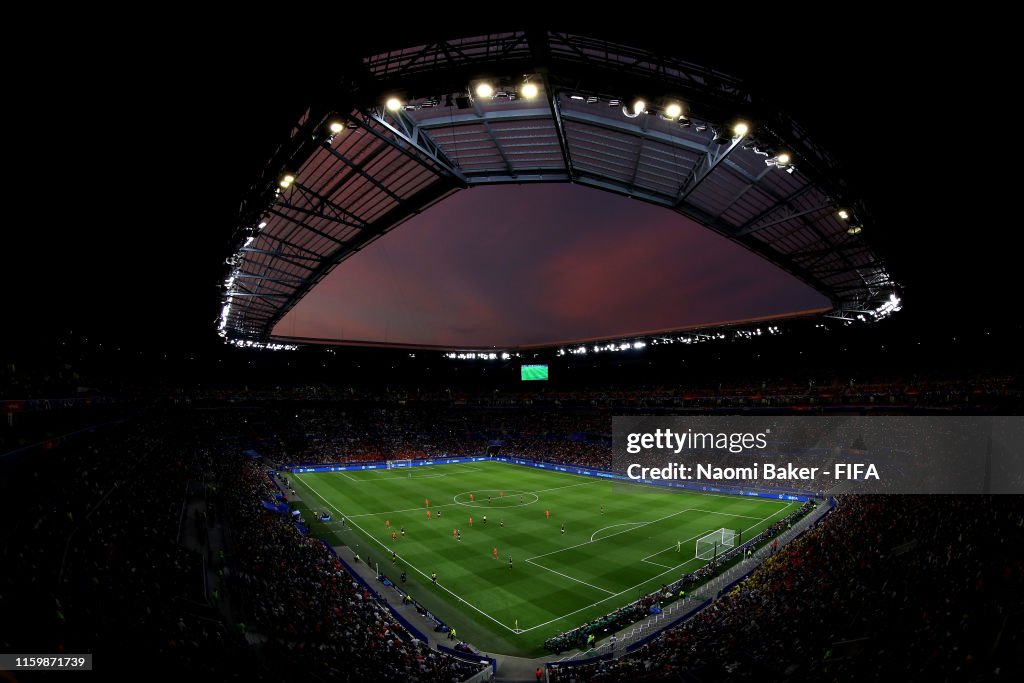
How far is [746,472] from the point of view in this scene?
52844 millimetres

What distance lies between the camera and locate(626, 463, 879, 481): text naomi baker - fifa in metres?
45.2

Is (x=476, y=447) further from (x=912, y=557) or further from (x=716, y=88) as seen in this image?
(x=716, y=88)

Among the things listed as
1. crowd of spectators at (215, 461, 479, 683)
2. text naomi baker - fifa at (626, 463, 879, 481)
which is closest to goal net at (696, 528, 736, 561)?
crowd of spectators at (215, 461, 479, 683)

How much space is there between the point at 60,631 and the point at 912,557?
81.3 ft

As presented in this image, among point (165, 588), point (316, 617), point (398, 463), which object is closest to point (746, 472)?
point (398, 463)

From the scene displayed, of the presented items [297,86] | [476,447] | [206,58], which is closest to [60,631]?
[206,58]

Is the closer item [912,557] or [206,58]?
[206,58]

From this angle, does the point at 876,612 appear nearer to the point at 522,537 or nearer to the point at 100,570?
the point at 100,570

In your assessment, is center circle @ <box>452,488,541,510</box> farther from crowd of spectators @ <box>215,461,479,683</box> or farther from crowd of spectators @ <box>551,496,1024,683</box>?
crowd of spectators @ <box>551,496,1024,683</box>

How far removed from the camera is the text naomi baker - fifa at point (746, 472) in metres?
45.2

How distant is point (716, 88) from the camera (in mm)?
12227

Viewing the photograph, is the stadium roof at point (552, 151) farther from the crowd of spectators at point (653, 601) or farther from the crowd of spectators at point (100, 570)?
the crowd of spectators at point (653, 601)

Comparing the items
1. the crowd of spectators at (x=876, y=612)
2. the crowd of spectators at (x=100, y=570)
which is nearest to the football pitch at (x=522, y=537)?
the crowd of spectators at (x=876, y=612)

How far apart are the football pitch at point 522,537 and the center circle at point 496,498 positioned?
0.10 m
